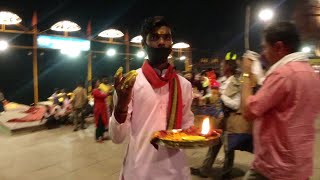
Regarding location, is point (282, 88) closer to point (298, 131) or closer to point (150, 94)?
point (298, 131)

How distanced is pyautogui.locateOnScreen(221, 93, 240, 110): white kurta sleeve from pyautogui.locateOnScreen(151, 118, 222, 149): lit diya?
2859 millimetres

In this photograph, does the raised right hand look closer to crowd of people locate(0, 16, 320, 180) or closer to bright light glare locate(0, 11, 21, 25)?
crowd of people locate(0, 16, 320, 180)

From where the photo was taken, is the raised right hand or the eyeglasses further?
the eyeglasses

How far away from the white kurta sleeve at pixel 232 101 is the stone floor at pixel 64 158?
154 centimetres

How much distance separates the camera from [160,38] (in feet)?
6.95

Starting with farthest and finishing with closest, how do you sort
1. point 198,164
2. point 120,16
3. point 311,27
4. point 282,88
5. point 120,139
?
point 120,16 → point 198,164 → point 311,27 → point 282,88 → point 120,139

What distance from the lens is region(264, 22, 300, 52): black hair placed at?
94.7 inches

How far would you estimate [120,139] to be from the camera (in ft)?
6.53

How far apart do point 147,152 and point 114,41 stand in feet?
51.2

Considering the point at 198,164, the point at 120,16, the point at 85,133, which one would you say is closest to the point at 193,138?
the point at 198,164

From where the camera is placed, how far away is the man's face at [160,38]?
211cm

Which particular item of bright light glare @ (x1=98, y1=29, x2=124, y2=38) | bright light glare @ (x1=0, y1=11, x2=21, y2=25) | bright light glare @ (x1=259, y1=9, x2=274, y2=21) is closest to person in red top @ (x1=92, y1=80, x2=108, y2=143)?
bright light glare @ (x1=0, y1=11, x2=21, y2=25)

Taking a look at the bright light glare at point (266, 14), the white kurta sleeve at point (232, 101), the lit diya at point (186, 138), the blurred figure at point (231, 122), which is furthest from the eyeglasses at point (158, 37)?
the bright light glare at point (266, 14)

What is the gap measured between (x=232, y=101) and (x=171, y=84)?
2.93m
